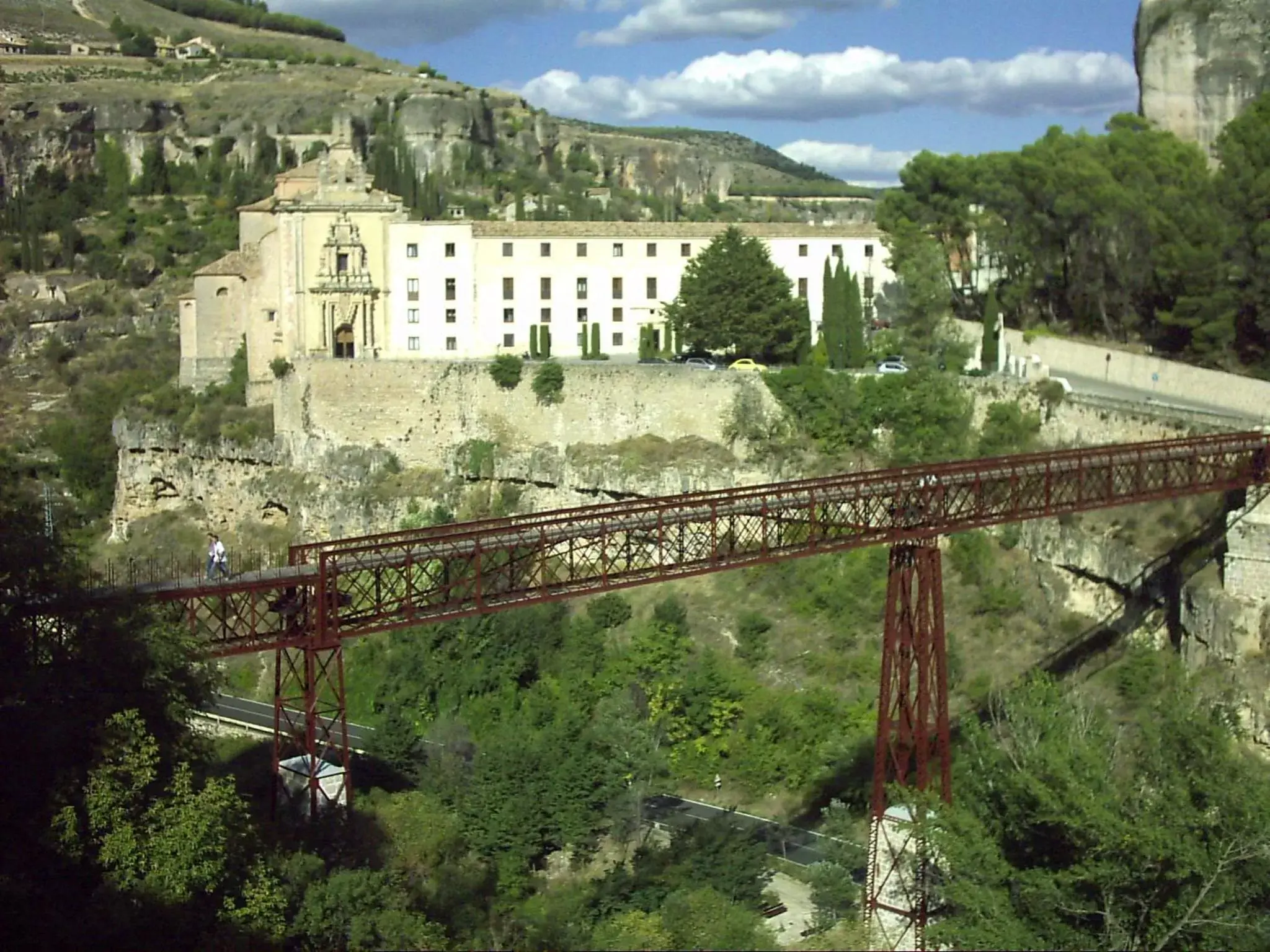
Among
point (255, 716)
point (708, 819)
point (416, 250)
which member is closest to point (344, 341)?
point (416, 250)

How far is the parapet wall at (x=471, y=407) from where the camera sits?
4794 cm

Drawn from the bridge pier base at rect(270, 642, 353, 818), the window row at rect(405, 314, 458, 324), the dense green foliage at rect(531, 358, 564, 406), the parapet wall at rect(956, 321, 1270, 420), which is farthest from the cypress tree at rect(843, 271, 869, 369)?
the bridge pier base at rect(270, 642, 353, 818)

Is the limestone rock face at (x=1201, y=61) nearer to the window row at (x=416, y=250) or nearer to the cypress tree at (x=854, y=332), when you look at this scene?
the cypress tree at (x=854, y=332)

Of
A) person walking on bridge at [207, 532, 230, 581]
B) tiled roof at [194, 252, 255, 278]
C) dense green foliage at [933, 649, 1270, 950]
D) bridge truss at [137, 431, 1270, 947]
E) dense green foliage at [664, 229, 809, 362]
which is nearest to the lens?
dense green foliage at [933, 649, 1270, 950]

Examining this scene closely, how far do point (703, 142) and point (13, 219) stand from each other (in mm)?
105419

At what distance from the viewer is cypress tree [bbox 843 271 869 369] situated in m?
50.3

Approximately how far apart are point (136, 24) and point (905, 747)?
13288 centimetres

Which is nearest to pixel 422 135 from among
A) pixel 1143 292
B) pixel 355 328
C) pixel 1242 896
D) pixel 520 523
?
pixel 355 328

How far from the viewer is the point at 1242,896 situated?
2338 centimetres

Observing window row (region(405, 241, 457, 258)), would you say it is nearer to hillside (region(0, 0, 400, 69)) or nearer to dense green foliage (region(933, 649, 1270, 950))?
dense green foliage (region(933, 649, 1270, 950))

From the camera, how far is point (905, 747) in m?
27.6

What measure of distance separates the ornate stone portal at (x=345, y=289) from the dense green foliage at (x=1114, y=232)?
53.4ft

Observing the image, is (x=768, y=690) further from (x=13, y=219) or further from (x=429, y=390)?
(x=13, y=219)

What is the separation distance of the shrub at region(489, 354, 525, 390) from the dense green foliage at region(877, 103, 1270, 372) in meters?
11.9
